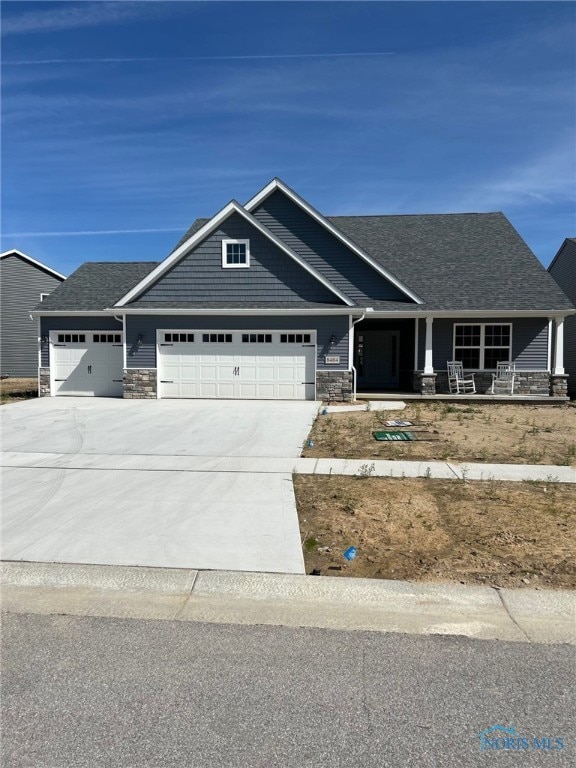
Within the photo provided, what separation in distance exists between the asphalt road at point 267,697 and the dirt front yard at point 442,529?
109 centimetres

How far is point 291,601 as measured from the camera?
4098 mm

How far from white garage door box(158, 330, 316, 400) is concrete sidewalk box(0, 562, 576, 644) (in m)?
12.8

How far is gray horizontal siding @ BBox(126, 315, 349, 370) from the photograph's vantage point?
17078 millimetres

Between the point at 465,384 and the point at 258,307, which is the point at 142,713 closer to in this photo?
the point at 258,307

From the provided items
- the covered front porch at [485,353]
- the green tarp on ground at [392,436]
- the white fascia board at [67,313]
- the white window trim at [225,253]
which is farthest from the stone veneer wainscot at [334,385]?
the white fascia board at [67,313]

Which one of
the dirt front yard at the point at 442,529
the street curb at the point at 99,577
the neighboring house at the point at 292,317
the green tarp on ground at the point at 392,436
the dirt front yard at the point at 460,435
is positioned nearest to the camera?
the street curb at the point at 99,577

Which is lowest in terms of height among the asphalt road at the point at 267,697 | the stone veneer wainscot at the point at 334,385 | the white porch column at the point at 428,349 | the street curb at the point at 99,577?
the asphalt road at the point at 267,697

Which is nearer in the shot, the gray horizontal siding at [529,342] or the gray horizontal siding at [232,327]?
the gray horizontal siding at [232,327]

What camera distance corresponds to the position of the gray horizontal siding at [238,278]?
57.0 ft

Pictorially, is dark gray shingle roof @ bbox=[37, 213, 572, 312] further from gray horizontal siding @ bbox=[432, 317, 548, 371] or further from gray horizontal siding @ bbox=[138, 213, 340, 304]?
gray horizontal siding @ bbox=[432, 317, 548, 371]

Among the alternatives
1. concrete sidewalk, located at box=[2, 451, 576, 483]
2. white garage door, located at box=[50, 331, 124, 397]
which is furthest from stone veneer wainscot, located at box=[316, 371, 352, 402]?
concrete sidewalk, located at box=[2, 451, 576, 483]

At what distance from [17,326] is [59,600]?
1182 inches

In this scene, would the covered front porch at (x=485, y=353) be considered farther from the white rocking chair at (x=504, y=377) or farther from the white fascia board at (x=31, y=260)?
the white fascia board at (x=31, y=260)

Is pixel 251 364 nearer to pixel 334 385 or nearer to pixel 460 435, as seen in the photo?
pixel 334 385
